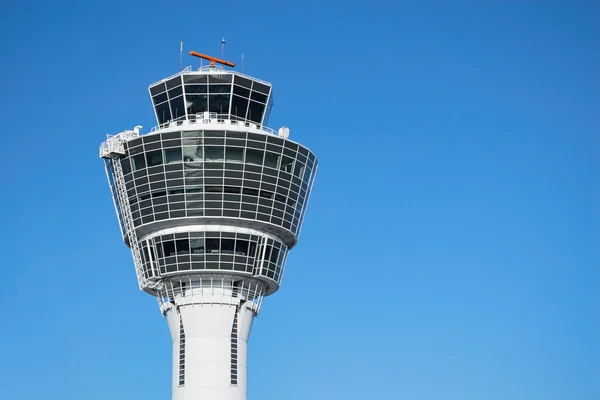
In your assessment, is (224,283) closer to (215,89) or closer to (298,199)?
(298,199)

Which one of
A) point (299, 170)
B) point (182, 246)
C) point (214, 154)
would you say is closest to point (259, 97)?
point (299, 170)

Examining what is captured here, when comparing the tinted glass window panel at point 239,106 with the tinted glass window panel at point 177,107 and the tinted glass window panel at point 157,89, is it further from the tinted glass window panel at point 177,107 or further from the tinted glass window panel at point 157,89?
the tinted glass window panel at point 157,89

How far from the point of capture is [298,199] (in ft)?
391

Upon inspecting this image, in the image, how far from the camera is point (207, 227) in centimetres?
11450

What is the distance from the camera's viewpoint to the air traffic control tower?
114 meters

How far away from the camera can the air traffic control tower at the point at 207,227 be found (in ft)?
374

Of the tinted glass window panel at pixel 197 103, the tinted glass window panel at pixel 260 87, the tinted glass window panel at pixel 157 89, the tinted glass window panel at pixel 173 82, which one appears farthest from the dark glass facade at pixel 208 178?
the tinted glass window panel at pixel 157 89

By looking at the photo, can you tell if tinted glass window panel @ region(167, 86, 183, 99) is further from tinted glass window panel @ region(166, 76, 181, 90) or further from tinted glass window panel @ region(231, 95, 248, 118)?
tinted glass window panel @ region(231, 95, 248, 118)

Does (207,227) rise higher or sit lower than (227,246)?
higher

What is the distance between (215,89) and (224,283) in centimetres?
2040

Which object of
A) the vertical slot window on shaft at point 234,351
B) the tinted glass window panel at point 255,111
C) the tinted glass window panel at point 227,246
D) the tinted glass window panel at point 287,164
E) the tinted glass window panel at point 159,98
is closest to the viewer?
the vertical slot window on shaft at point 234,351

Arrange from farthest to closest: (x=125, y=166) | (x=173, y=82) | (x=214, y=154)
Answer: (x=173, y=82)
(x=125, y=166)
(x=214, y=154)

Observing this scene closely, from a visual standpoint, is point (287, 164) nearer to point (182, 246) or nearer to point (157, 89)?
point (182, 246)

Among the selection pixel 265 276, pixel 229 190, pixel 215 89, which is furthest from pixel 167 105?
pixel 265 276
